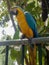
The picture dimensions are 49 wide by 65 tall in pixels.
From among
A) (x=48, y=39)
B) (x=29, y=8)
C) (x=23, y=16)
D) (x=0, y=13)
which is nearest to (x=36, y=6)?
(x=29, y=8)

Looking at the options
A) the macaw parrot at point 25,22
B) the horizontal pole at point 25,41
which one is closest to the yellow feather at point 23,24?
the macaw parrot at point 25,22

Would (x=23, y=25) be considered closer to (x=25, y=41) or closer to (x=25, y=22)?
(x=25, y=22)

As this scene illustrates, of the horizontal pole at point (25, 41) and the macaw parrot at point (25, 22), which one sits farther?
the macaw parrot at point (25, 22)

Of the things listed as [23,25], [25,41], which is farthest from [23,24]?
[25,41]

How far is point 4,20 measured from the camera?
363 cm

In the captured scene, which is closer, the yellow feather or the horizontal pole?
the horizontal pole

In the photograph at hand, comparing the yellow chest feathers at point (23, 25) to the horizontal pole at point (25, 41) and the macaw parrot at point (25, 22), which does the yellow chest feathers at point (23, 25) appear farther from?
the horizontal pole at point (25, 41)

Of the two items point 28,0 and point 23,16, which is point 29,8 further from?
point 23,16

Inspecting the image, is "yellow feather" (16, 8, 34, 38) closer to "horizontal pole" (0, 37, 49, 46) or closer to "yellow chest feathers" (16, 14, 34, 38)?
"yellow chest feathers" (16, 14, 34, 38)

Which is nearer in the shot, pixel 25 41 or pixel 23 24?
pixel 25 41

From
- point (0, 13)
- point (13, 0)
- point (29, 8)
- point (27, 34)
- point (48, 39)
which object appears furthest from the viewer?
point (0, 13)

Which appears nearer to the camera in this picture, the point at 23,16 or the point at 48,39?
the point at 48,39

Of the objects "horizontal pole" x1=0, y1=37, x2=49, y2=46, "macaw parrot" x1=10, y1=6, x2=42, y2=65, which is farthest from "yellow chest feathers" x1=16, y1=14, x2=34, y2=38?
"horizontal pole" x1=0, y1=37, x2=49, y2=46

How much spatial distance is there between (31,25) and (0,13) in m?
2.01
